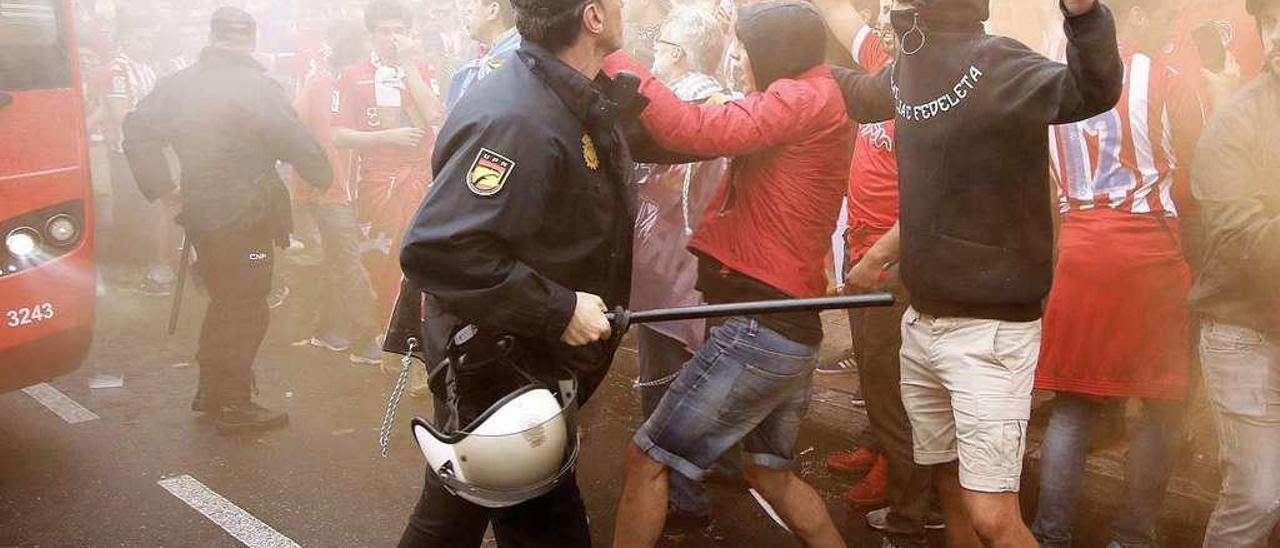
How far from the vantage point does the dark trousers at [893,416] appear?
3854 millimetres

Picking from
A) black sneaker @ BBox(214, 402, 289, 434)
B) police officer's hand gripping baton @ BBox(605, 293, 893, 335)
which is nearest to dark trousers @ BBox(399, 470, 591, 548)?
police officer's hand gripping baton @ BBox(605, 293, 893, 335)

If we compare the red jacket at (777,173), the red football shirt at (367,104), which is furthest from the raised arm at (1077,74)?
the red football shirt at (367,104)

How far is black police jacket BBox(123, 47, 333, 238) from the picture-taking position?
500 cm

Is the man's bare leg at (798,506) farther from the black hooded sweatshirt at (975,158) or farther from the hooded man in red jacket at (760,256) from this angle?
the black hooded sweatshirt at (975,158)

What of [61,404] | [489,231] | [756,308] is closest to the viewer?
[489,231]

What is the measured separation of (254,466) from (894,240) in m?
2.87

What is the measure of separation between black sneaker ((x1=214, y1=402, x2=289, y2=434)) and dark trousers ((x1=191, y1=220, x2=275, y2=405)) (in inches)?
1.7

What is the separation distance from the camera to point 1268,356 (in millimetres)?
3055

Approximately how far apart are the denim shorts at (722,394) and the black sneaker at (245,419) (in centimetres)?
255

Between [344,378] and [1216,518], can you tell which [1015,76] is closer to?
[1216,518]

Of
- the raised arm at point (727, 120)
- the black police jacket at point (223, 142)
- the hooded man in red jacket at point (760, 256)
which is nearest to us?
the raised arm at point (727, 120)

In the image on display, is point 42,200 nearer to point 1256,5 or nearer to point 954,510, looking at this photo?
point 954,510

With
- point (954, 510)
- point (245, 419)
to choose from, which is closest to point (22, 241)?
point (245, 419)

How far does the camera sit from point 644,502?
3.16 meters
